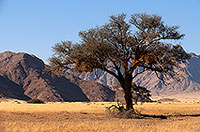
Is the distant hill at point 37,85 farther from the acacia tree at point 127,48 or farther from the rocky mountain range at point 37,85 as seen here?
the acacia tree at point 127,48

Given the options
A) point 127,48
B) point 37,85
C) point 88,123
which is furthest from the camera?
point 37,85

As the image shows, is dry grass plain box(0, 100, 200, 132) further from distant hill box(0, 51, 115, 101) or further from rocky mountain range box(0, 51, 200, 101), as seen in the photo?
distant hill box(0, 51, 115, 101)

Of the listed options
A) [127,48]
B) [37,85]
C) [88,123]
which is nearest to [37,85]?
[37,85]

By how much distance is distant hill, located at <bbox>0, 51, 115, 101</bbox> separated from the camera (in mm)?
107637

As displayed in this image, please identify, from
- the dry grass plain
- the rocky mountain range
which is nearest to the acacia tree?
the dry grass plain

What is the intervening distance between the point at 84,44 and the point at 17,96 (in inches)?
3228

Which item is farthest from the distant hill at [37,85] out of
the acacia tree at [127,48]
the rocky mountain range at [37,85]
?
the acacia tree at [127,48]

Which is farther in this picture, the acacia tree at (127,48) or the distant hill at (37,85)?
the distant hill at (37,85)

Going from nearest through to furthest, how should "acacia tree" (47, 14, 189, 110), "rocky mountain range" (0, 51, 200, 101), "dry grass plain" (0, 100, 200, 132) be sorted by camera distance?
"dry grass plain" (0, 100, 200, 132) < "acacia tree" (47, 14, 189, 110) < "rocky mountain range" (0, 51, 200, 101)

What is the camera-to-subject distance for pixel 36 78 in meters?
116

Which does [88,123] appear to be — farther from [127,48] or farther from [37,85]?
[37,85]

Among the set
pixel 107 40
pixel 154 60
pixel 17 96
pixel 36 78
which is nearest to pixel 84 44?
pixel 107 40

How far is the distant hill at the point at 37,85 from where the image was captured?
4238 inches

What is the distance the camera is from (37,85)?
368ft
